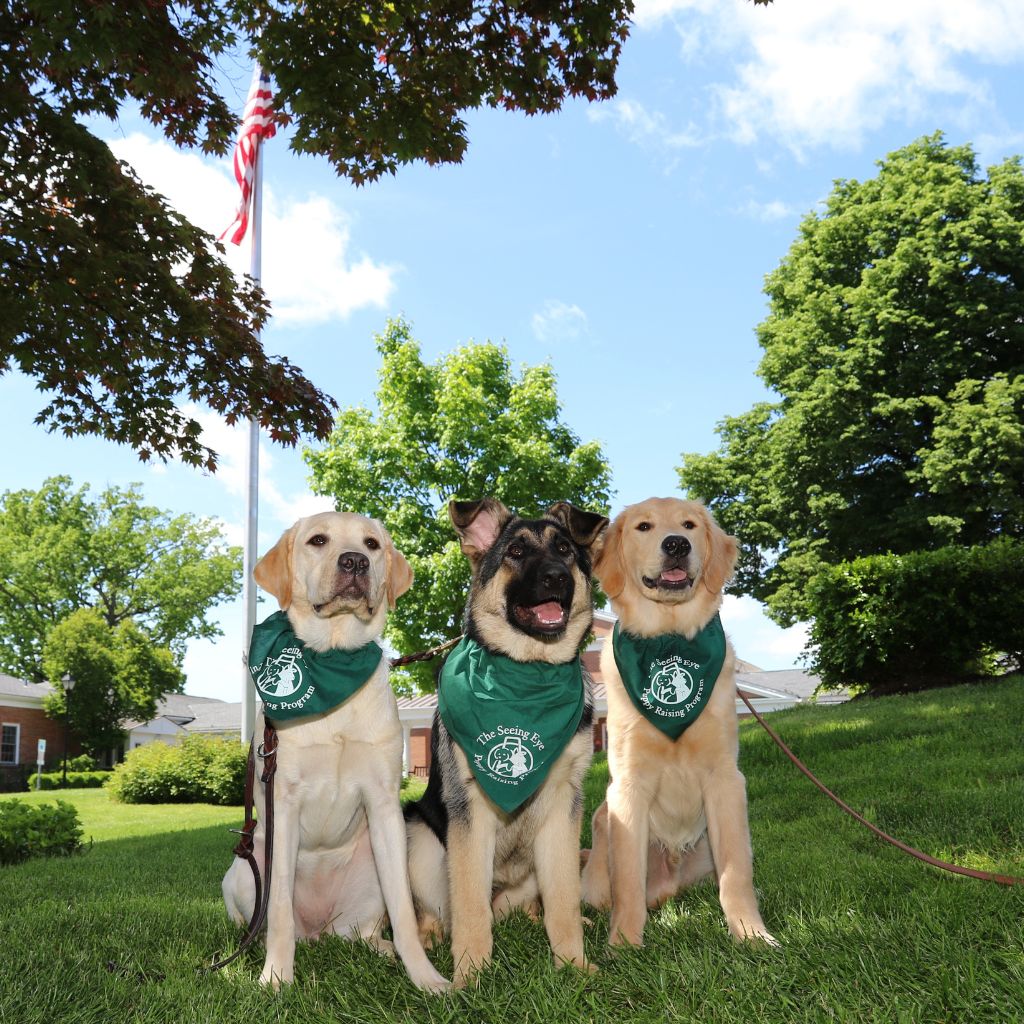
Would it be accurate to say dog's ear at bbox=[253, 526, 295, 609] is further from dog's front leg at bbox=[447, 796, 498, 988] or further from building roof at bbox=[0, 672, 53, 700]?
building roof at bbox=[0, 672, 53, 700]

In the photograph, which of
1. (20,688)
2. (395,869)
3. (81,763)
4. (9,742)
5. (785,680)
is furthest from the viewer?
(20,688)

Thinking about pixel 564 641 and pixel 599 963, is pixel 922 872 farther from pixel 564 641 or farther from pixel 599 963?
pixel 564 641

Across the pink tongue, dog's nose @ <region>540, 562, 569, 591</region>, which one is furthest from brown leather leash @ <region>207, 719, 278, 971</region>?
dog's nose @ <region>540, 562, 569, 591</region>

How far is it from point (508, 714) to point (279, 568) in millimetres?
1371

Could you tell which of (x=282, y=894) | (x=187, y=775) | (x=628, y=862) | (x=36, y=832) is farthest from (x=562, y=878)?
(x=187, y=775)

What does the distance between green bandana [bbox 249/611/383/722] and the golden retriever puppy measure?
1.23m

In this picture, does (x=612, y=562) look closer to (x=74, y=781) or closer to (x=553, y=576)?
(x=553, y=576)

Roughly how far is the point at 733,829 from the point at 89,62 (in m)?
7.48

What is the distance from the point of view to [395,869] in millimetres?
4012

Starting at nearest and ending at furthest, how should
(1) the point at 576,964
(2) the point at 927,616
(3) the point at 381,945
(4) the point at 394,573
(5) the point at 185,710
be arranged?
1. (1) the point at 576,964
2. (3) the point at 381,945
3. (4) the point at 394,573
4. (2) the point at 927,616
5. (5) the point at 185,710

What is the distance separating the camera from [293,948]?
389cm

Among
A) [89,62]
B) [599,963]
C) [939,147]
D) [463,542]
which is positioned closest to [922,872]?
[599,963]

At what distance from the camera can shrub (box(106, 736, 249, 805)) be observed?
75.4 ft

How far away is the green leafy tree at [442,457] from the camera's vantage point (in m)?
25.9
